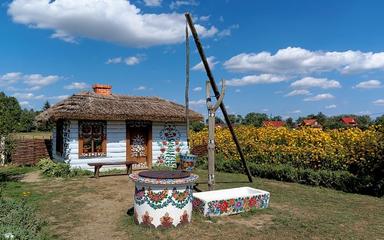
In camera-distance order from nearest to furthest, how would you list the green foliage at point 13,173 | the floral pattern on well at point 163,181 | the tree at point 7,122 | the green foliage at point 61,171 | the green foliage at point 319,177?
the floral pattern on well at point 163,181 → the green foliage at point 319,177 → the tree at point 7,122 → the green foliage at point 13,173 → the green foliage at point 61,171

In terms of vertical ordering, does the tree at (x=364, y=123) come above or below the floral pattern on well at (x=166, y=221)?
above

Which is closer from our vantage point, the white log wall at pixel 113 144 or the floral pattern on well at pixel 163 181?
the floral pattern on well at pixel 163 181

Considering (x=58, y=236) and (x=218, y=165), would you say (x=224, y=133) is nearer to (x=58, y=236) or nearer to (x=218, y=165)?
(x=218, y=165)

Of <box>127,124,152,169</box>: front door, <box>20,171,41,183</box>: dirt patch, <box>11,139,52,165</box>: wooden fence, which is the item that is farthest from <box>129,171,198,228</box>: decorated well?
<box>11,139,52,165</box>: wooden fence

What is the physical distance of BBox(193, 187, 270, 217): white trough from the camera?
7.32m

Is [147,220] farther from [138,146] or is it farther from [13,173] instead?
[13,173]

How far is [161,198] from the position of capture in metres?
6.51

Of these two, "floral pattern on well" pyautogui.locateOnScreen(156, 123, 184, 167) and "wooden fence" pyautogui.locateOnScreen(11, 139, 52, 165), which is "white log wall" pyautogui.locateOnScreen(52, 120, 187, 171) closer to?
"floral pattern on well" pyautogui.locateOnScreen(156, 123, 184, 167)

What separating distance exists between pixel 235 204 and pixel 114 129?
888 cm

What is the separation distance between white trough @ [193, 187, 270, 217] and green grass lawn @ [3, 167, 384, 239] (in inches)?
6.5

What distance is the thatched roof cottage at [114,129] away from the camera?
14.1m

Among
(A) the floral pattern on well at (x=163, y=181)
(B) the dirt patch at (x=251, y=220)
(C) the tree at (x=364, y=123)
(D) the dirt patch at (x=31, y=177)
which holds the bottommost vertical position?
(B) the dirt patch at (x=251, y=220)

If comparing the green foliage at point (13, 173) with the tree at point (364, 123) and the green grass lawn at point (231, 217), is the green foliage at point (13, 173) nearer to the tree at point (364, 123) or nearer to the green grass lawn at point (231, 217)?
the green grass lawn at point (231, 217)

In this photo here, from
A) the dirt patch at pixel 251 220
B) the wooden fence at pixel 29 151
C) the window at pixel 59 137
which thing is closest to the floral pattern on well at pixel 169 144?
the window at pixel 59 137
